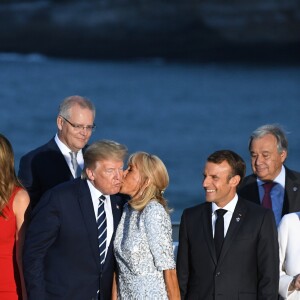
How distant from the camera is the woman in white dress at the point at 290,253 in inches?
147

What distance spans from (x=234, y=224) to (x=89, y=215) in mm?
556

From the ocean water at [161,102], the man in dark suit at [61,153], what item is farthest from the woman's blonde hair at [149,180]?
the ocean water at [161,102]

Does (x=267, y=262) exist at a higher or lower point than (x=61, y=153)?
lower

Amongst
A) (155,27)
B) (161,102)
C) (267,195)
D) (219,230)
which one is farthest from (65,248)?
(161,102)

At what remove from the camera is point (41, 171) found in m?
4.36

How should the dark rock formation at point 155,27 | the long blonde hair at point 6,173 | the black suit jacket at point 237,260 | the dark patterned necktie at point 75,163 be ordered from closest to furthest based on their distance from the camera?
the long blonde hair at point 6,173
the black suit jacket at point 237,260
the dark patterned necktie at point 75,163
the dark rock formation at point 155,27

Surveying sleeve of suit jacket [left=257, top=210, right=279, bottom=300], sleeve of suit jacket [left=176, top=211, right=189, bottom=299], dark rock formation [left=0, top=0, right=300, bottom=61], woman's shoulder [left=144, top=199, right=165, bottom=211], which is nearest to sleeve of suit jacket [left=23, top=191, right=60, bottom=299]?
woman's shoulder [left=144, top=199, right=165, bottom=211]

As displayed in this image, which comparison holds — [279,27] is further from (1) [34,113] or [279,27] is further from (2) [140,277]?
(2) [140,277]

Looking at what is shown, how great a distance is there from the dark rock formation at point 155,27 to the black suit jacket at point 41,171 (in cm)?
3034

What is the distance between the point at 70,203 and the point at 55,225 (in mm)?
106

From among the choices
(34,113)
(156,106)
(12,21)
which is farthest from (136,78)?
(12,21)

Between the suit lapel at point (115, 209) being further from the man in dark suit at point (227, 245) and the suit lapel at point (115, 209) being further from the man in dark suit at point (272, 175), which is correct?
the man in dark suit at point (272, 175)

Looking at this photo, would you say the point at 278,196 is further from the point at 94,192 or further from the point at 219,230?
the point at 94,192

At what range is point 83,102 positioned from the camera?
14.4 ft
